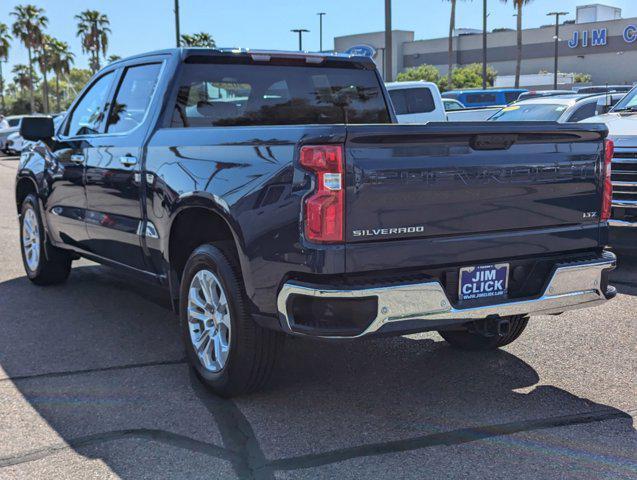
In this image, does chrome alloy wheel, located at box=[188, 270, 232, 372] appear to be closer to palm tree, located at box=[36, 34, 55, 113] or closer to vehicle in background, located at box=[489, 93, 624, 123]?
vehicle in background, located at box=[489, 93, 624, 123]

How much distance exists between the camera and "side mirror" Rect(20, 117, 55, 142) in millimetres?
6734

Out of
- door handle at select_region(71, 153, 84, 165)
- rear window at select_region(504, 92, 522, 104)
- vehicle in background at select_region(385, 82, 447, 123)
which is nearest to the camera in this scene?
door handle at select_region(71, 153, 84, 165)

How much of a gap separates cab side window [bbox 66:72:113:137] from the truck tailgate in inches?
126

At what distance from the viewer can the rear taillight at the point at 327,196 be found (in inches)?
145

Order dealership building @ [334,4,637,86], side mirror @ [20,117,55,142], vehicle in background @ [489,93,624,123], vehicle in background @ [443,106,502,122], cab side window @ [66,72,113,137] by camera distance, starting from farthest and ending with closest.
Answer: dealership building @ [334,4,637,86] < vehicle in background @ [443,106,502,122] < vehicle in background @ [489,93,624,123] < side mirror @ [20,117,55,142] < cab side window @ [66,72,113,137]

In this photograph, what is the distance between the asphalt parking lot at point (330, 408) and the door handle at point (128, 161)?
4.08 ft

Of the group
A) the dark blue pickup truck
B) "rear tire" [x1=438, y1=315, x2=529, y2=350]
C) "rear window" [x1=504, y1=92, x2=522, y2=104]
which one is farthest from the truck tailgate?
"rear window" [x1=504, y1=92, x2=522, y2=104]

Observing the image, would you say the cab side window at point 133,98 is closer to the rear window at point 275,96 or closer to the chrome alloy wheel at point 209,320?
the rear window at point 275,96

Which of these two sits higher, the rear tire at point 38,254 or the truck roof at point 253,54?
the truck roof at point 253,54

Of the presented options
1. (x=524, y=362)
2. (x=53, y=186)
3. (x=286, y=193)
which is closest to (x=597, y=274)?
(x=524, y=362)

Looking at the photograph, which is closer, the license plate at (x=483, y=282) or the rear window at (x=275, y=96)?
the license plate at (x=483, y=282)

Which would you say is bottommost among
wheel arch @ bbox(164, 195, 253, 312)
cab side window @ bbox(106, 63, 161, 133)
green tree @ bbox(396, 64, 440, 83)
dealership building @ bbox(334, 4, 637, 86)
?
wheel arch @ bbox(164, 195, 253, 312)

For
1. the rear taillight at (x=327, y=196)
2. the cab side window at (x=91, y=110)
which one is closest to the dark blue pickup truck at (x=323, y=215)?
the rear taillight at (x=327, y=196)

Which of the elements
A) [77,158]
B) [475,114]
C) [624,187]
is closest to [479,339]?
[77,158]
